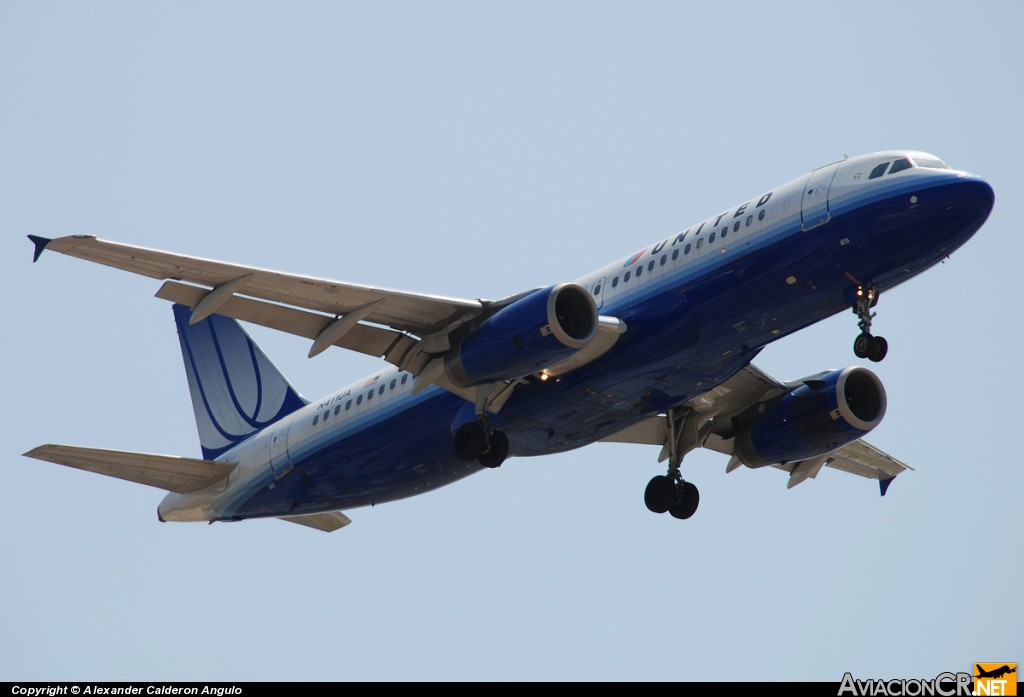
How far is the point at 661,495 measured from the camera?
37125mm

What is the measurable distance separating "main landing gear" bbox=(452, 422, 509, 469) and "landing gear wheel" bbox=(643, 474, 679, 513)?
17.8 feet

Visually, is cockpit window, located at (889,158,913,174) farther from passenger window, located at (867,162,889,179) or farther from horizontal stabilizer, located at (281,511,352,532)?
horizontal stabilizer, located at (281,511,352,532)

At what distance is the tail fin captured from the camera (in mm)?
40625

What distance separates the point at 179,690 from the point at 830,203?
51.3 feet

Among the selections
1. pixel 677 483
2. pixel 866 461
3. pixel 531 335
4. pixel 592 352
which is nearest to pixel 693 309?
pixel 592 352

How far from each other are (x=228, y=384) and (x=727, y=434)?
13736 mm

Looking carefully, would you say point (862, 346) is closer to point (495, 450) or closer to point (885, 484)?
point (495, 450)

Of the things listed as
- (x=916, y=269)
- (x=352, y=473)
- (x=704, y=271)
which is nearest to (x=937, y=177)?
(x=916, y=269)

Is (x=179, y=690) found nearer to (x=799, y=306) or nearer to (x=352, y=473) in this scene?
(x=352, y=473)

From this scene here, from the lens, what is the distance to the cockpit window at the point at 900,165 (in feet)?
96.5

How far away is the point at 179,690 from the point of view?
29.3m

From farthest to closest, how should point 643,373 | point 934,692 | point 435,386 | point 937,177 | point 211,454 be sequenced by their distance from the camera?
point 211,454 → point 435,386 → point 643,373 → point 937,177 → point 934,692

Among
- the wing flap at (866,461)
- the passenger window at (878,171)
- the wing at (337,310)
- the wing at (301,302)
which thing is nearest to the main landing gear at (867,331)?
the passenger window at (878,171)

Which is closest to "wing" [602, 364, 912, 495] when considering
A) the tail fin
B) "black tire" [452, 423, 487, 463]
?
"black tire" [452, 423, 487, 463]
